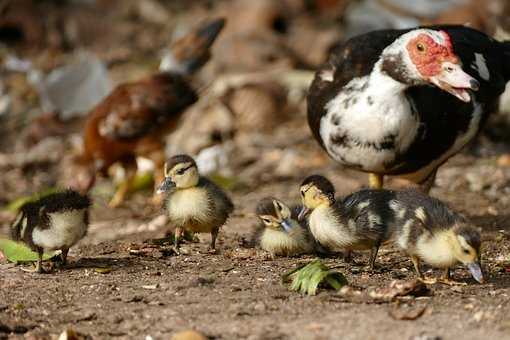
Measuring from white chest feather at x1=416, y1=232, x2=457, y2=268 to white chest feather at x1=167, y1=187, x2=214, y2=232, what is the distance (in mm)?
1181

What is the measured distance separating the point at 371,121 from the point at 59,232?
1674mm

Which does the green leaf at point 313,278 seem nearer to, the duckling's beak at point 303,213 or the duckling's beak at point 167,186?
the duckling's beak at point 303,213

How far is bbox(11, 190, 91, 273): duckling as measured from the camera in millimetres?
4496

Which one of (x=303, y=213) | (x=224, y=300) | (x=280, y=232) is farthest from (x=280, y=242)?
(x=224, y=300)

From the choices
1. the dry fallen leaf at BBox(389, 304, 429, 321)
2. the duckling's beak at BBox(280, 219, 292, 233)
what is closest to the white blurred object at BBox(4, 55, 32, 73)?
the duckling's beak at BBox(280, 219, 292, 233)

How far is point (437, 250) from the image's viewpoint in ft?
13.6

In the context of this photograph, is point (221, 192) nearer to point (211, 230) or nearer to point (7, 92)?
point (211, 230)

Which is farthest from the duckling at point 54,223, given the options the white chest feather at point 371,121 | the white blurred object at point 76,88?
the white blurred object at point 76,88

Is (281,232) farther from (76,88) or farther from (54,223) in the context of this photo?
(76,88)

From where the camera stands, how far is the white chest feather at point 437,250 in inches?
162

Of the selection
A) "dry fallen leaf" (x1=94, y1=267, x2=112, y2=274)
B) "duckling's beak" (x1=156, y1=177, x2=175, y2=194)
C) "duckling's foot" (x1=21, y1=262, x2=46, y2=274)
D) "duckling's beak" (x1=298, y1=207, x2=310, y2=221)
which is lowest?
"dry fallen leaf" (x1=94, y1=267, x2=112, y2=274)

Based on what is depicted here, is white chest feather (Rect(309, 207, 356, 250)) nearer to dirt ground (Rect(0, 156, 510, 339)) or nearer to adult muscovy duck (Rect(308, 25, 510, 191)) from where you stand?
dirt ground (Rect(0, 156, 510, 339))

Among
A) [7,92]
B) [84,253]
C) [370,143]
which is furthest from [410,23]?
[84,253]

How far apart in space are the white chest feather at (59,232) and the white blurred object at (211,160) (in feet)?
11.4
